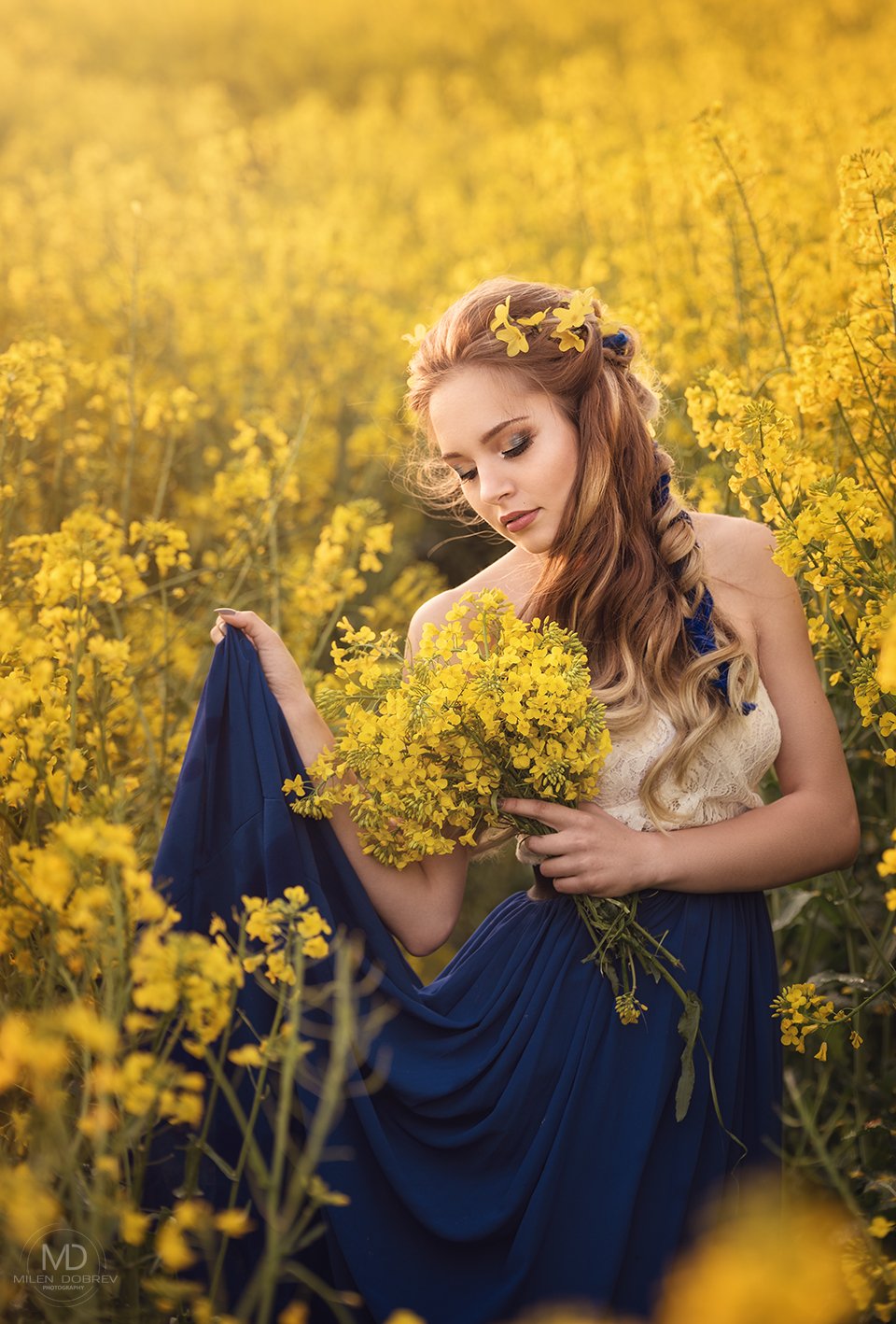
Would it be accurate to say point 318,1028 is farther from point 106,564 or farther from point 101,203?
point 101,203

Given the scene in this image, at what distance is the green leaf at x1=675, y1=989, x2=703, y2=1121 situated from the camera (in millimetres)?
1509

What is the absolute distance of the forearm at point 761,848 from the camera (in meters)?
1.61

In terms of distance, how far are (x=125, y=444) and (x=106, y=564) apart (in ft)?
6.56

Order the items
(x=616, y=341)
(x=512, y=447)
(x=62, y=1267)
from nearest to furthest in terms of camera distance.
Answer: (x=62, y=1267) → (x=512, y=447) → (x=616, y=341)

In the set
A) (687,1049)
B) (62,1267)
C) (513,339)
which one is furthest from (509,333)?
(62,1267)

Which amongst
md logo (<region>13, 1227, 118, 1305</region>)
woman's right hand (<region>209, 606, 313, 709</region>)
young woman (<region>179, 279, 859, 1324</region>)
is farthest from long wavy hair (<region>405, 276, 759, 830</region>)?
md logo (<region>13, 1227, 118, 1305</region>)

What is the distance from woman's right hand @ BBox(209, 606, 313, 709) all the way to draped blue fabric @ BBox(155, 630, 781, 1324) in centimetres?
2

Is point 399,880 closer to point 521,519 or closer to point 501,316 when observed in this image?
point 521,519

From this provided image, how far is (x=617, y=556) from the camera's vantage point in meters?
1.79

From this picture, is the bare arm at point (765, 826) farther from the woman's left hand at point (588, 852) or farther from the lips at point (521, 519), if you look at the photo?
the lips at point (521, 519)

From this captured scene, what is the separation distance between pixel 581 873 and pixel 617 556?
49cm

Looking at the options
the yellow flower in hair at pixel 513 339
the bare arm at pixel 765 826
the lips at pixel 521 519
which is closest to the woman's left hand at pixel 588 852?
the bare arm at pixel 765 826

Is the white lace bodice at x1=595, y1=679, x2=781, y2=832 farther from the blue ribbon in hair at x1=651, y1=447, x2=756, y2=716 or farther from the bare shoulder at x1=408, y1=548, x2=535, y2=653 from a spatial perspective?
the bare shoulder at x1=408, y1=548, x2=535, y2=653

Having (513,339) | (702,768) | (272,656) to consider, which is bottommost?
(702,768)
